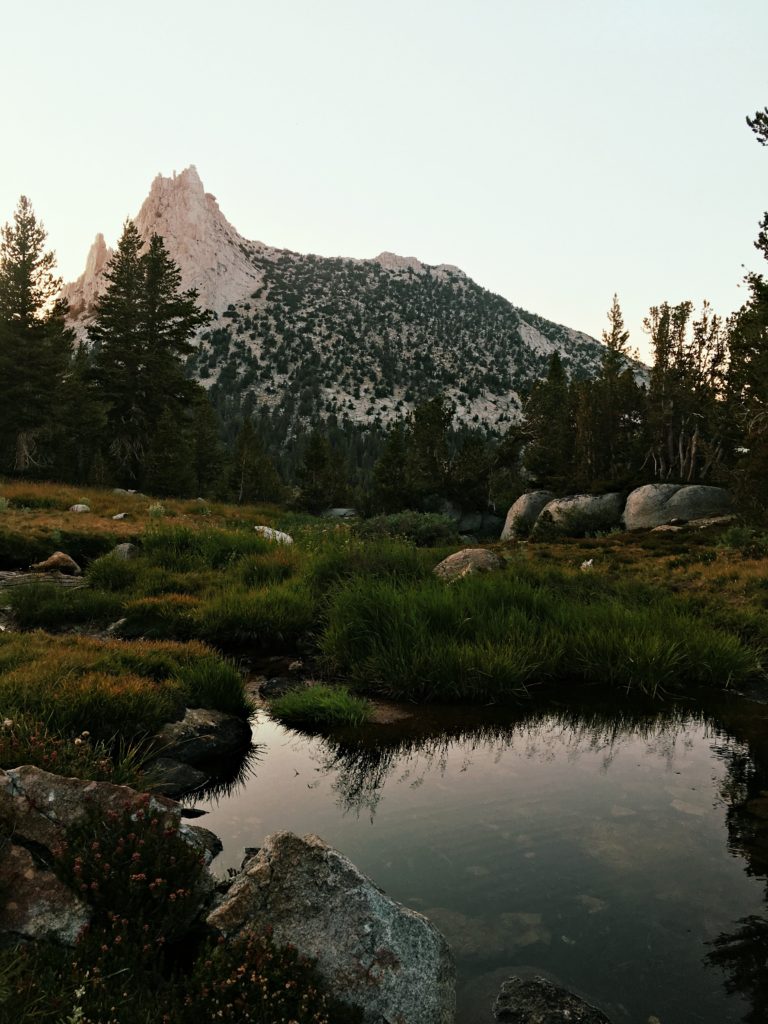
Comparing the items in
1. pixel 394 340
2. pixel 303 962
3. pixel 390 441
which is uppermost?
pixel 394 340

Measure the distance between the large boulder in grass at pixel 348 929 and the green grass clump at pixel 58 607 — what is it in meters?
8.15

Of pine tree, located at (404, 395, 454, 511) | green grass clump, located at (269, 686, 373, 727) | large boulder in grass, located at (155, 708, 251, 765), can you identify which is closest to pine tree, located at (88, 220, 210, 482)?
pine tree, located at (404, 395, 454, 511)

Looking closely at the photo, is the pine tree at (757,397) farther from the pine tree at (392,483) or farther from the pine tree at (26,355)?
the pine tree at (26,355)

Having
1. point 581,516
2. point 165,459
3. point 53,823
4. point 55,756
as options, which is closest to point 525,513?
point 581,516

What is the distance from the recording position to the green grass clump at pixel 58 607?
33.3ft

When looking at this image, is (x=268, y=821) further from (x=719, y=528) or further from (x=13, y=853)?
(x=719, y=528)

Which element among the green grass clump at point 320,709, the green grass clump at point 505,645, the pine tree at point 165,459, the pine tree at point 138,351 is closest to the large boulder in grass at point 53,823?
the green grass clump at point 320,709

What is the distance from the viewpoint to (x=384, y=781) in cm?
572

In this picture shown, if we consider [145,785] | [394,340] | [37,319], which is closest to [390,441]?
[37,319]

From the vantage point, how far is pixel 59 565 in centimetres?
1431

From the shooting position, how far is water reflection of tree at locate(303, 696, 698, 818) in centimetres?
595

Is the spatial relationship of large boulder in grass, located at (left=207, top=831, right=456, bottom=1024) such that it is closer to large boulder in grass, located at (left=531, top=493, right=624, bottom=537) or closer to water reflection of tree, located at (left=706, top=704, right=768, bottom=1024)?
water reflection of tree, located at (left=706, top=704, right=768, bottom=1024)

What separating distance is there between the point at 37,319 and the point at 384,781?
39281mm

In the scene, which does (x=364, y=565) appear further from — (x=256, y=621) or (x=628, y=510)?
(x=628, y=510)
